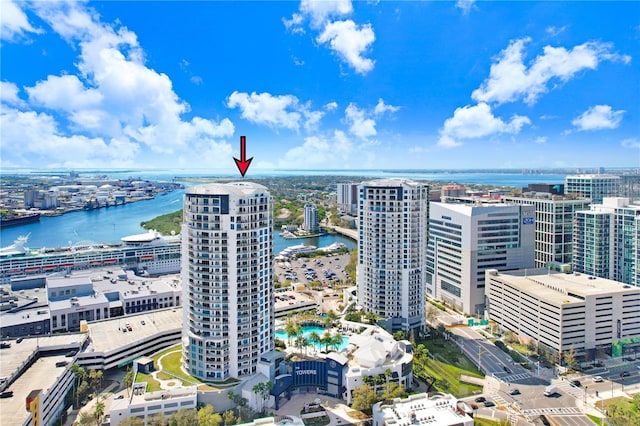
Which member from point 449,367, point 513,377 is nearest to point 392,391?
point 449,367

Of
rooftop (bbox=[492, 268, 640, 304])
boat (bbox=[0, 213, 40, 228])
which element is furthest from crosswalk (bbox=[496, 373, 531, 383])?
boat (bbox=[0, 213, 40, 228])

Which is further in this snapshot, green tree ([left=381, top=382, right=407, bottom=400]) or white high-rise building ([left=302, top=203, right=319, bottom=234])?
white high-rise building ([left=302, top=203, right=319, bottom=234])

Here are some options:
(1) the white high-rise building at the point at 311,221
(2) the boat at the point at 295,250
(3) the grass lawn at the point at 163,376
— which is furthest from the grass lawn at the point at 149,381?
(1) the white high-rise building at the point at 311,221

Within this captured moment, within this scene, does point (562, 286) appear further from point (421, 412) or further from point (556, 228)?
point (421, 412)

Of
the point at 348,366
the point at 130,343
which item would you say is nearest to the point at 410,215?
the point at 348,366

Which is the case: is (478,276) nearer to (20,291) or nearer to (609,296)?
(609,296)

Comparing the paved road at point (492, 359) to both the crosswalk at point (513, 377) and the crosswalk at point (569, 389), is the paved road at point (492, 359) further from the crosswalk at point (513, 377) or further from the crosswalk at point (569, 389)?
the crosswalk at point (569, 389)

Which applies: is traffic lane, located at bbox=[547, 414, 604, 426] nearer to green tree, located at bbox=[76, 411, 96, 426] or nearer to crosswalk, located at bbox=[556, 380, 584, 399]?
crosswalk, located at bbox=[556, 380, 584, 399]
